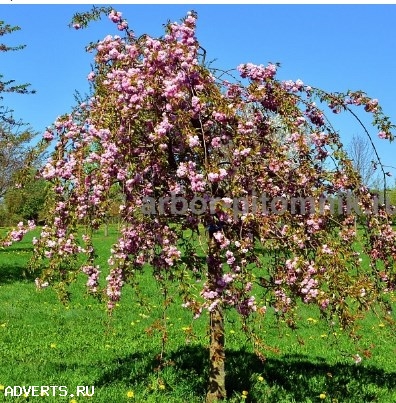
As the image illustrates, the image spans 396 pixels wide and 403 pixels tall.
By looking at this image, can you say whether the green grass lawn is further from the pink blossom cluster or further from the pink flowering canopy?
the pink blossom cluster

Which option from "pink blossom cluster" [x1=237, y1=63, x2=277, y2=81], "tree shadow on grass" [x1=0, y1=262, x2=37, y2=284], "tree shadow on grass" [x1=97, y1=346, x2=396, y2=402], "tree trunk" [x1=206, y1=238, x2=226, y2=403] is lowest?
"tree shadow on grass" [x1=97, y1=346, x2=396, y2=402]

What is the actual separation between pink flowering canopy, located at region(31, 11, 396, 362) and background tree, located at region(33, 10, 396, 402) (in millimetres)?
14

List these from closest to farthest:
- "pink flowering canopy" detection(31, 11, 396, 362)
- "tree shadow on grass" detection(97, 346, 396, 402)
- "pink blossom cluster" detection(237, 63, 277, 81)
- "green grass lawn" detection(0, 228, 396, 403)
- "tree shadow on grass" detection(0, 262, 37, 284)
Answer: "pink flowering canopy" detection(31, 11, 396, 362), "pink blossom cluster" detection(237, 63, 277, 81), "green grass lawn" detection(0, 228, 396, 403), "tree shadow on grass" detection(97, 346, 396, 402), "tree shadow on grass" detection(0, 262, 37, 284)

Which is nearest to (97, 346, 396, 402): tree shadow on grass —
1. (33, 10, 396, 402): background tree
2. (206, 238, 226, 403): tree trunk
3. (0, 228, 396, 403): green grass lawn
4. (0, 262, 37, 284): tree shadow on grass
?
(0, 228, 396, 403): green grass lawn

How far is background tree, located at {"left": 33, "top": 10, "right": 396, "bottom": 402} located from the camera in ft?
15.6

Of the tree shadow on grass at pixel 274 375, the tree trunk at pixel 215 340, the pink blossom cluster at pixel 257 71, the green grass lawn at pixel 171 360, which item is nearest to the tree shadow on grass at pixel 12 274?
the green grass lawn at pixel 171 360

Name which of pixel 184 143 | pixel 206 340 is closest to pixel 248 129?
pixel 184 143

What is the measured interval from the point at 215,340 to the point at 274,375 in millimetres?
1866

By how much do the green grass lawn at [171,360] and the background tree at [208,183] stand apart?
0.53 meters

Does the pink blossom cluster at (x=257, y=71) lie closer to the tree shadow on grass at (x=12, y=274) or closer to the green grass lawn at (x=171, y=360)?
the green grass lawn at (x=171, y=360)

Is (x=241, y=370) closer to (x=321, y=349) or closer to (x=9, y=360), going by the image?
(x=321, y=349)

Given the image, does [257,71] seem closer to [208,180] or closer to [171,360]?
[208,180]

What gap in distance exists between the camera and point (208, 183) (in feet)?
14.9

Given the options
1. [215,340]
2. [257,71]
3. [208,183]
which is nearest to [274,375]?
[215,340]
